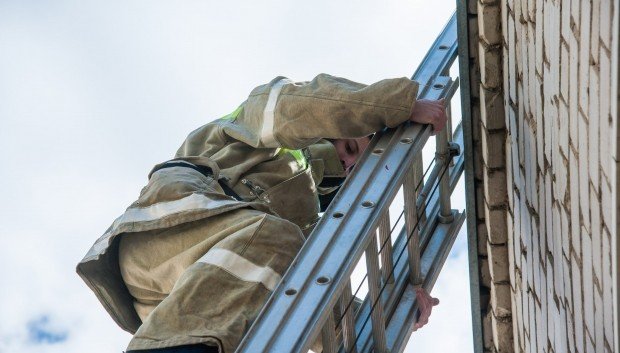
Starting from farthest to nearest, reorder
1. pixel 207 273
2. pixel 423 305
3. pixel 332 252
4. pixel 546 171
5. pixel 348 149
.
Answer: pixel 348 149 < pixel 423 305 < pixel 207 273 < pixel 332 252 < pixel 546 171

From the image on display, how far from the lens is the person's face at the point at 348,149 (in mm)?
6207

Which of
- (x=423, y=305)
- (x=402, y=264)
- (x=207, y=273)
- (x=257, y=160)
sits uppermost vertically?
(x=257, y=160)

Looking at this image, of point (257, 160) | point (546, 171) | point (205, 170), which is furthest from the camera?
point (257, 160)

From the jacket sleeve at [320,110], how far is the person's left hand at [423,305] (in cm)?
69

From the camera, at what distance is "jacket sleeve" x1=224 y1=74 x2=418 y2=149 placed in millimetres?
5246

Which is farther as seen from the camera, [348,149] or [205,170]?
[348,149]

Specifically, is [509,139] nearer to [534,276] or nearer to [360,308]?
[534,276]

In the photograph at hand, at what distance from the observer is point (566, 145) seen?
398 cm

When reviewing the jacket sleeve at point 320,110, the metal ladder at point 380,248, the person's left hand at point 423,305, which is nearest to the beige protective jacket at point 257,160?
the jacket sleeve at point 320,110

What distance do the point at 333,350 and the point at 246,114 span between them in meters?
1.48

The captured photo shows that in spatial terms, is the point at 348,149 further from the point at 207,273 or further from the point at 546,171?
the point at 546,171

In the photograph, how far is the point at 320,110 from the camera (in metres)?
5.33

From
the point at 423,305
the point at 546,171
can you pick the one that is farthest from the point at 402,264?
the point at 546,171

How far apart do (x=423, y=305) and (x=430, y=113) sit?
0.77 m
